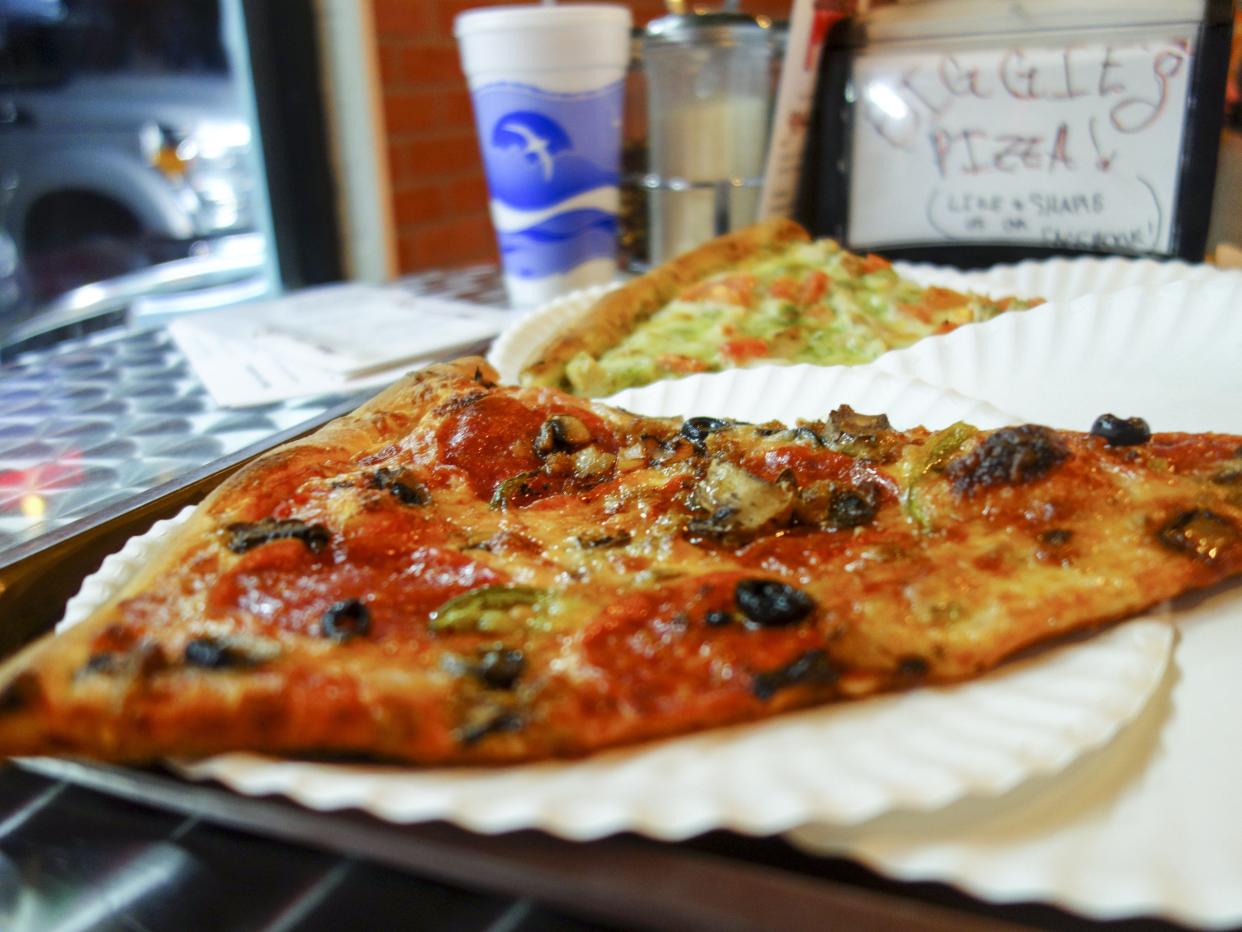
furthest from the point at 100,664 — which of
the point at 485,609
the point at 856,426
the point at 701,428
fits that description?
the point at 856,426

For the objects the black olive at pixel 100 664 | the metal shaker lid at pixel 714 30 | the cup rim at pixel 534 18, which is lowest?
the black olive at pixel 100 664

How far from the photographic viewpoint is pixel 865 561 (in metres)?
0.85

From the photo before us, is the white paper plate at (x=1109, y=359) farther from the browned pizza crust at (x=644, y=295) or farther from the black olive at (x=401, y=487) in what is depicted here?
the black olive at (x=401, y=487)

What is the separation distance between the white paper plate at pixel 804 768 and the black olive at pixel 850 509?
0.71ft

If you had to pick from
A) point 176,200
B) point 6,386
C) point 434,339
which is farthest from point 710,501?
point 176,200

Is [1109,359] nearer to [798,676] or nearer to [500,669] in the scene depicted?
[798,676]

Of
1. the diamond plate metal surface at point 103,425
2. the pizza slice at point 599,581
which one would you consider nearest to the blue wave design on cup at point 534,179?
the diamond plate metal surface at point 103,425

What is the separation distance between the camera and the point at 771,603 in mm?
765

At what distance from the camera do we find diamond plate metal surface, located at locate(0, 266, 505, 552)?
1.35 m

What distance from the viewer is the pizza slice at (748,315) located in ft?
5.31

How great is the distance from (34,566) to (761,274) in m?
1.51

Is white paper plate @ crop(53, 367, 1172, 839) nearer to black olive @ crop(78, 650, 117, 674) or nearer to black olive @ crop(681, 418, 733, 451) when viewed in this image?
black olive @ crop(78, 650, 117, 674)

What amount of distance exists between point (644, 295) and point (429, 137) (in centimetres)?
154

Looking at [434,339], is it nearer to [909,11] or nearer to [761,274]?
[761,274]
